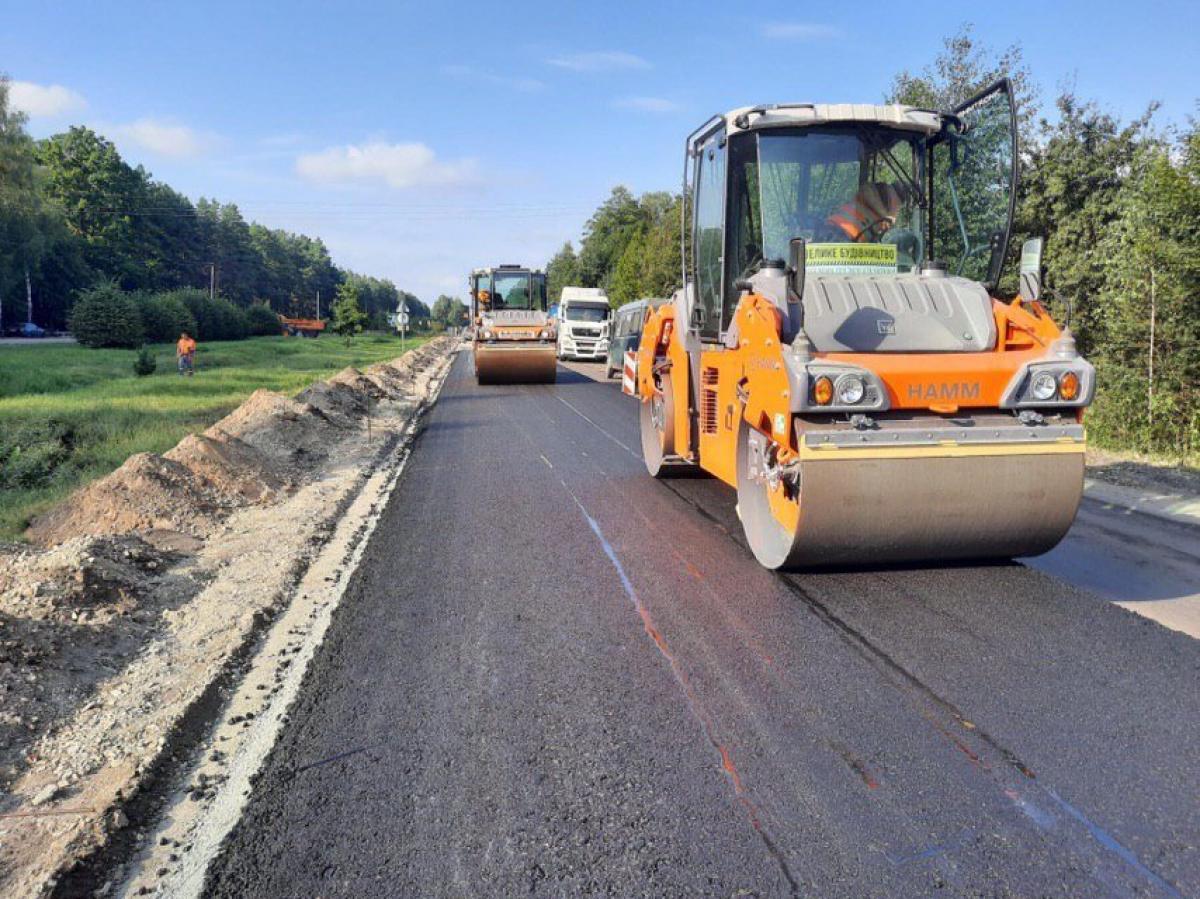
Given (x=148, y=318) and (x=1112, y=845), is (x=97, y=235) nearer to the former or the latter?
(x=148, y=318)

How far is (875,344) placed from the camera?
535 centimetres

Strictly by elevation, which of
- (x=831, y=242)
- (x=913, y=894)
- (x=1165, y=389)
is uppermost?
(x=831, y=242)

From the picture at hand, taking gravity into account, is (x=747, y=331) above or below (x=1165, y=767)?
above

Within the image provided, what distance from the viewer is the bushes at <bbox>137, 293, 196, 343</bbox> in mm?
45812

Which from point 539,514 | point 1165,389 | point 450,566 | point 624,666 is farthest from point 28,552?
point 1165,389

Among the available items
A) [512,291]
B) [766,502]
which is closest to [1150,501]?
[766,502]

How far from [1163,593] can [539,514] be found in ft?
15.3

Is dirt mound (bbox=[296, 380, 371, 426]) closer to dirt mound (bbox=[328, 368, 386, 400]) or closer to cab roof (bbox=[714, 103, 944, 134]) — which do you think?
dirt mound (bbox=[328, 368, 386, 400])

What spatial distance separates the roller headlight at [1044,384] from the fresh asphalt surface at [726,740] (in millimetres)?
1191

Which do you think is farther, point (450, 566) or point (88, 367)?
point (88, 367)

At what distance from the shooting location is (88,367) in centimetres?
2817

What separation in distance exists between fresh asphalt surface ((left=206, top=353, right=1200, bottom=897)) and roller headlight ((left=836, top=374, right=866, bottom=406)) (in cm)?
120

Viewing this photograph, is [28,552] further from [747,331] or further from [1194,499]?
[1194,499]

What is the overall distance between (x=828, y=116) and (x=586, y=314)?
27.7 m
